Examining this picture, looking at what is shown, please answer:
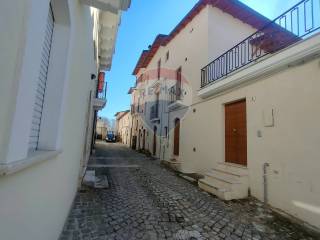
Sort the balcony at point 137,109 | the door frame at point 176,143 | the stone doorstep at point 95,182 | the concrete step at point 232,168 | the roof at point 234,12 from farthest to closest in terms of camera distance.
Answer: 1. the balcony at point 137,109
2. the door frame at point 176,143
3. the roof at point 234,12
4. the stone doorstep at point 95,182
5. the concrete step at point 232,168

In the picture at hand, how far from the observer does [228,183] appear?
5.81 metres

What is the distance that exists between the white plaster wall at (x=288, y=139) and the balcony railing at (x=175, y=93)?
16.5ft

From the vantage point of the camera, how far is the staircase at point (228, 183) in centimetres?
563

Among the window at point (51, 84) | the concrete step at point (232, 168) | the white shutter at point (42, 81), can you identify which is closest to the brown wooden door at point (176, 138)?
the concrete step at point (232, 168)

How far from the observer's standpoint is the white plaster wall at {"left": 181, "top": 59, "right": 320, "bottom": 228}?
422 centimetres

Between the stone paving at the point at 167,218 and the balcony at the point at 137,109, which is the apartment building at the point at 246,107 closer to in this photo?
the stone paving at the point at 167,218

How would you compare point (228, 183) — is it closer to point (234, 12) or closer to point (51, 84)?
point (51, 84)

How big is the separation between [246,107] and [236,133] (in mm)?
1034

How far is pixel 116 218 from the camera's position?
4.02 m

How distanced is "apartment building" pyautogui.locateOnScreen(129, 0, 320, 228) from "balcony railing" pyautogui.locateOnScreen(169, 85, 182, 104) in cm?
6

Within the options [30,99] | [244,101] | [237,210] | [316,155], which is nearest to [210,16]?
[244,101]

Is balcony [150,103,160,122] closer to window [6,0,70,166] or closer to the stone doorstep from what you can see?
the stone doorstep

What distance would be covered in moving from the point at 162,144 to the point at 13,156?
13451mm

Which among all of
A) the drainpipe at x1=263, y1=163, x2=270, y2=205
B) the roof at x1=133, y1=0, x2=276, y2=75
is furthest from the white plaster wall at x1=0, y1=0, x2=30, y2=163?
the roof at x1=133, y1=0, x2=276, y2=75
